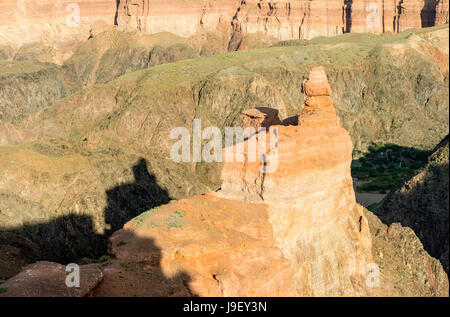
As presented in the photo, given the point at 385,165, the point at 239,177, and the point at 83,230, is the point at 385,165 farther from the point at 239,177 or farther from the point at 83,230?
the point at 239,177

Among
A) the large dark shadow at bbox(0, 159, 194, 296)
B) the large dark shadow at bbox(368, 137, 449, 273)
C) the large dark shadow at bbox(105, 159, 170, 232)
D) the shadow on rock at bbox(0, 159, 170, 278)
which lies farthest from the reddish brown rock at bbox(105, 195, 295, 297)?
the large dark shadow at bbox(105, 159, 170, 232)

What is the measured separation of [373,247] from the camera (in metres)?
41.5

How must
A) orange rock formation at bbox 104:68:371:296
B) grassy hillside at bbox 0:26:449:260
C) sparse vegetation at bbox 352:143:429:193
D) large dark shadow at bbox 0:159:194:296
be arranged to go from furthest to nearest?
1. sparse vegetation at bbox 352:143:429:193
2. grassy hillside at bbox 0:26:449:260
3. large dark shadow at bbox 0:159:194:296
4. orange rock formation at bbox 104:68:371:296

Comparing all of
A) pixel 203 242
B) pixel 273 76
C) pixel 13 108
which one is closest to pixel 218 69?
pixel 273 76

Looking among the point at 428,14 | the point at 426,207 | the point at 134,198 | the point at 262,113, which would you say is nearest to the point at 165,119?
the point at 134,198

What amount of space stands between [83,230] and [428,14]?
5980 inches

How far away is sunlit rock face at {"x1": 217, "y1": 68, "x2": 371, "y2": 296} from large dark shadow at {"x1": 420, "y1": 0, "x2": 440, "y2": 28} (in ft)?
516

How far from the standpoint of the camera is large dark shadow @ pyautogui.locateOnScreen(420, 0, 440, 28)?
17625 centimetres

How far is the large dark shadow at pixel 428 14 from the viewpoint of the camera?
578ft

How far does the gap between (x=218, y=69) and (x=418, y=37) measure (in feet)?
190

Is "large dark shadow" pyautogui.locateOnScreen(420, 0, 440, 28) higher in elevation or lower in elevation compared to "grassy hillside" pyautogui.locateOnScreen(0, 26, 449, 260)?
higher

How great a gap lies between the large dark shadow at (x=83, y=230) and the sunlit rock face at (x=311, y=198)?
66.1ft

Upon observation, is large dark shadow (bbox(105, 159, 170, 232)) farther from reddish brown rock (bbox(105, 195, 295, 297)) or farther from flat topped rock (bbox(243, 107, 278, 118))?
reddish brown rock (bbox(105, 195, 295, 297))
